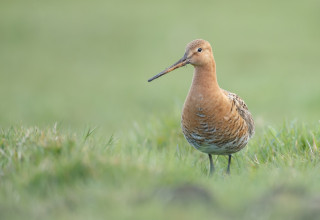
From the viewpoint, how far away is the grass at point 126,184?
3.42 m

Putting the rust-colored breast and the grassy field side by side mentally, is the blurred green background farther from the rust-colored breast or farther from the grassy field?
the rust-colored breast

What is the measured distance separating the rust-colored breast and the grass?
50cm

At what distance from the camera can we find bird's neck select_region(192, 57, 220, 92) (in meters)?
6.06

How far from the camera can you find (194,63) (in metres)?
6.16

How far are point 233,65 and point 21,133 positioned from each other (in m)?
12.4

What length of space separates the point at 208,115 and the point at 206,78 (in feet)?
1.60

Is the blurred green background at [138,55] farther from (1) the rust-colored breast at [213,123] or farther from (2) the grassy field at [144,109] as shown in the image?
(1) the rust-colored breast at [213,123]

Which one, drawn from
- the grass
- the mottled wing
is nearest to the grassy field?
the grass

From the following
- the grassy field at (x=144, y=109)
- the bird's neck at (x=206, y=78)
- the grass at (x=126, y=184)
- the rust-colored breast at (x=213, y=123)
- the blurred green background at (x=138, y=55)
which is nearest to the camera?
the grass at (x=126, y=184)

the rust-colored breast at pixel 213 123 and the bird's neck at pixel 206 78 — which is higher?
the bird's neck at pixel 206 78

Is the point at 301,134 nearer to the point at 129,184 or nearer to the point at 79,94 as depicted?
the point at 129,184

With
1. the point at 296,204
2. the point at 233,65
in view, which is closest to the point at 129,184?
the point at 296,204

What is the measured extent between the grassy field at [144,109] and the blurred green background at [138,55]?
5cm

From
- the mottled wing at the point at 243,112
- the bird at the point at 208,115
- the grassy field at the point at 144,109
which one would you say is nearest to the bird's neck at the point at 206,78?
the bird at the point at 208,115
